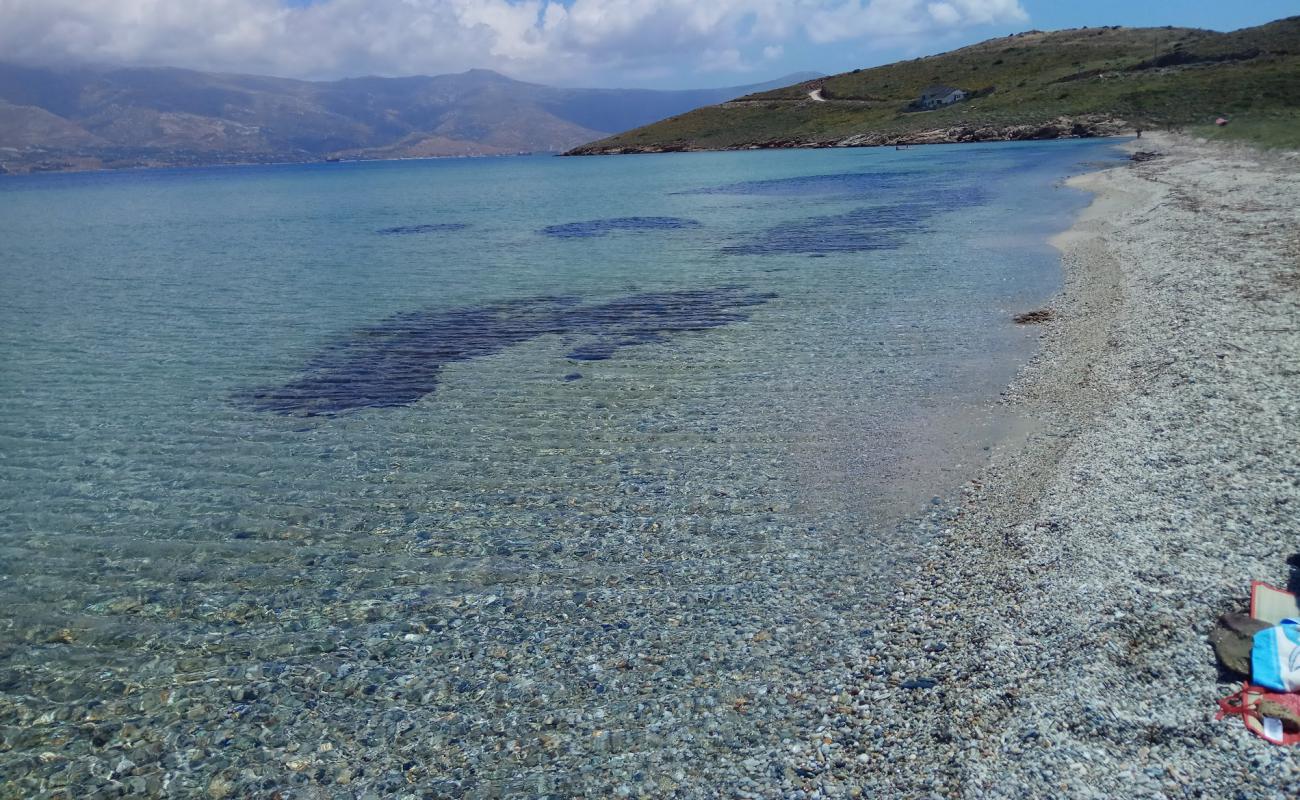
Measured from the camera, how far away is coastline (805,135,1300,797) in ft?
19.2

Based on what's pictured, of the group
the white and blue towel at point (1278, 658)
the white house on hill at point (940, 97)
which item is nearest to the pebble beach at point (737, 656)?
the white and blue towel at point (1278, 658)

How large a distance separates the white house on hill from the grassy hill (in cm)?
280

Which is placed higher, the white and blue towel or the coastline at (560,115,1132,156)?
the coastline at (560,115,1132,156)

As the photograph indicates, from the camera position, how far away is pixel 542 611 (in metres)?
8.54


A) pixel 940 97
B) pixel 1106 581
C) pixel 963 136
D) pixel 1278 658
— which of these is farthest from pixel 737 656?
pixel 940 97

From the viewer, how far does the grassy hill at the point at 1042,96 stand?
286 feet

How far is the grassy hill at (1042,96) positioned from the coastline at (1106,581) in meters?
49.1

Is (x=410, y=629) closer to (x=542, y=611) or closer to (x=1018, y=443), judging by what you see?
(x=542, y=611)

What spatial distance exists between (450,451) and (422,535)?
2.89 metres

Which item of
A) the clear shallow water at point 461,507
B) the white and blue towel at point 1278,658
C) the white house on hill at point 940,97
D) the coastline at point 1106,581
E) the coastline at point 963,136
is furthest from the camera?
the white house on hill at point 940,97

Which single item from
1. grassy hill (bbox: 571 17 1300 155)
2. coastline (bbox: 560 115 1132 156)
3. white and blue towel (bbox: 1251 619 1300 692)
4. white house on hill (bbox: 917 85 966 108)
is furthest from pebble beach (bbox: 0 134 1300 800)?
white house on hill (bbox: 917 85 966 108)

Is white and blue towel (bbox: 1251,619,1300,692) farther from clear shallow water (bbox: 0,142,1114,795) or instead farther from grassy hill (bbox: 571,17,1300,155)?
grassy hill (bbox: 571,17,1300,155)

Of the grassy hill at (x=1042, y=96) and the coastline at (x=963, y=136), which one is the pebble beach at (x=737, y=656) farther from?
the coastline at (x=963, y=136)

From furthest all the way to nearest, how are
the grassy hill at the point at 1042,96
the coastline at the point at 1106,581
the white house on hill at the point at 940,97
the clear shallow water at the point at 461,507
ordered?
the white house on hill at the point at 940,97
the grassy hill at the point at 1042,96
the clear shallow water at the point at 461,507
the coastline at the point at 1106,581
